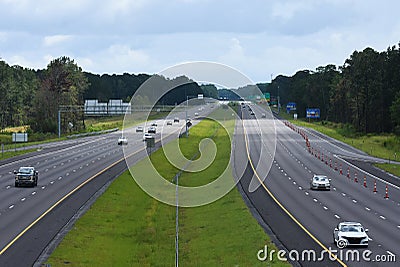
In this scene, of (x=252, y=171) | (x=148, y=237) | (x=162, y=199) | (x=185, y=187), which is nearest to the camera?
(x=148, y=237)

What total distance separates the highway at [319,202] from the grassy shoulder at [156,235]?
6.53ft

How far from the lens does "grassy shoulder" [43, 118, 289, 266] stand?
38.6m

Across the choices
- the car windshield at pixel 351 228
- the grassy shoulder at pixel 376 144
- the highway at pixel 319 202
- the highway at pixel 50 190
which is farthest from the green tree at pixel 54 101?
the car windshield at pixel 351 228

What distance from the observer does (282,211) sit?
2039 inches

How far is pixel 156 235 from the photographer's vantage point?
49125 mm

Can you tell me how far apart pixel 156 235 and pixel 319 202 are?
14108 mm

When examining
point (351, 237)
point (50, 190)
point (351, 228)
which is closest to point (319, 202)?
point (351, 228)

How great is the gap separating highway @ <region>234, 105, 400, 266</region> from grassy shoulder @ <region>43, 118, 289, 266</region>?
1.99 metres

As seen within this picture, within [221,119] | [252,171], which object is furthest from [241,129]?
[252,171]

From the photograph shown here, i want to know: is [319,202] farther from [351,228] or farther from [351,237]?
[351,237]

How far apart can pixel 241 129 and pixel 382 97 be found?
31.6 metres

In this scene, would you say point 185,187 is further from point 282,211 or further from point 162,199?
point 282,211

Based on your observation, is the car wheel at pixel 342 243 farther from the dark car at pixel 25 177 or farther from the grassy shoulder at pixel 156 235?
the dark car at pixel 25 177

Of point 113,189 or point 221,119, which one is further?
point 221,119
